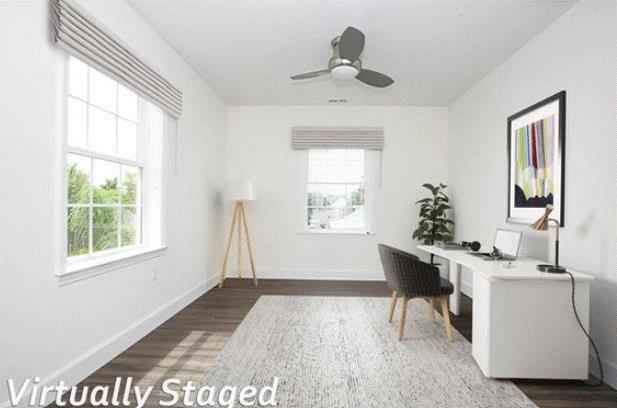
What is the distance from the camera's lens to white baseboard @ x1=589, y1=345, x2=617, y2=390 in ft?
7.78

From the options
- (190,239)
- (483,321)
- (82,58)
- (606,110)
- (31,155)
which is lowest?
(483,321)

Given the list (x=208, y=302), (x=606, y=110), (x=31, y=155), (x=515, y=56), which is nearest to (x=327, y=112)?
(x=515, y=56)

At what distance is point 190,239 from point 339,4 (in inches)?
109

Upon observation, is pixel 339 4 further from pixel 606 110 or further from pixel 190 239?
pixel 190 239

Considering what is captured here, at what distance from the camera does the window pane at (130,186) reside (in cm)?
310

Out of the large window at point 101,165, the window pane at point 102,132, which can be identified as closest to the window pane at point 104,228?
the large window at point 101,165

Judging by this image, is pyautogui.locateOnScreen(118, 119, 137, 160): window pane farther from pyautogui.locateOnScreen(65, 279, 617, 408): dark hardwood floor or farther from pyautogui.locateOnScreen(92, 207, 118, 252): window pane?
pyautogui.locateOnScreen(65, 279, 617, 408): dark hardwood floor

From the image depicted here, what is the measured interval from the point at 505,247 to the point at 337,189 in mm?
2804

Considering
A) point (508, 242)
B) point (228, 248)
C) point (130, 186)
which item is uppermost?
point (130, 186)

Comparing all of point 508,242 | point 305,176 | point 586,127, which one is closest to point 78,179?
point 508,242

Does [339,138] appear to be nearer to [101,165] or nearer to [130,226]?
[130,226]

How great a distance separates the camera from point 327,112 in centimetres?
562

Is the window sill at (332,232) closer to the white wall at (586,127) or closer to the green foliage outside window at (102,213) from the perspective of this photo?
the white wall at (586,127)

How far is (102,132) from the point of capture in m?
2.77
